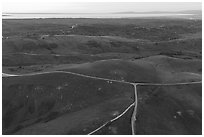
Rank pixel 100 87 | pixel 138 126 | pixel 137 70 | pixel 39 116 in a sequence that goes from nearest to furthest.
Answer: pixel 138 126 → pixel 39 116 → pixel 100 87 → pixel 137 70

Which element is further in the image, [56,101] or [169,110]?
[56,101]

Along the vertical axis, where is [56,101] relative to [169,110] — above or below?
above

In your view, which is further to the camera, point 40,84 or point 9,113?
point 40,84

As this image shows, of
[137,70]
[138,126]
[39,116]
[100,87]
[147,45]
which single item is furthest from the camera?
[147,45]

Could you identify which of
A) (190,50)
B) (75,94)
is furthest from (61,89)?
(190,50)

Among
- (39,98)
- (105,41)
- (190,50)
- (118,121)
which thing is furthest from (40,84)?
(190,50)

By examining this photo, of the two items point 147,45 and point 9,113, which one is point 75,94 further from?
point 147,45

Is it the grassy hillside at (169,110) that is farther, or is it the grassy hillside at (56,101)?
the grassy hillside at (56,101)

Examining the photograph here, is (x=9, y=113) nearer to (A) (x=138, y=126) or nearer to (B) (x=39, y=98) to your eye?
(B) (x=39, y=98)

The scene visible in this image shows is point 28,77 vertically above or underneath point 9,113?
above

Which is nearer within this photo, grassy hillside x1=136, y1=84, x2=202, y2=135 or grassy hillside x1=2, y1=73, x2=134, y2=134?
grassy hillside x1=136, y1=84, x2=202, y2=135
